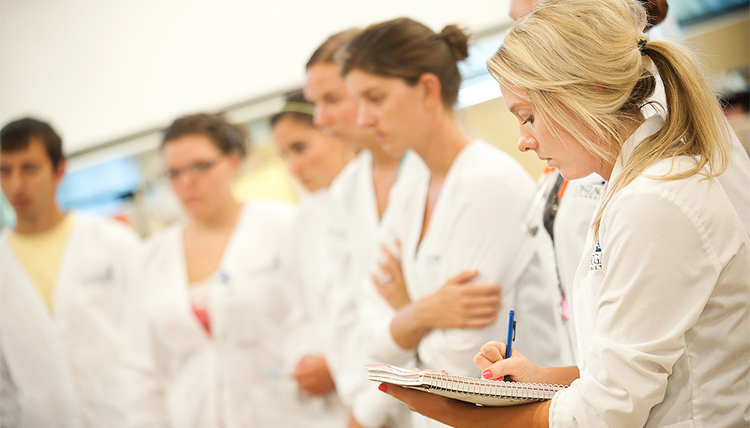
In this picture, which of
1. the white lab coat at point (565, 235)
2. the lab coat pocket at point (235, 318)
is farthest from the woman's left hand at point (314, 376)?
the white lab coat at point (565, 235)

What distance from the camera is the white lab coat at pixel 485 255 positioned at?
4.78 ft

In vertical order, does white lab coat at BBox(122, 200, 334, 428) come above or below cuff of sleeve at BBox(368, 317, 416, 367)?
below

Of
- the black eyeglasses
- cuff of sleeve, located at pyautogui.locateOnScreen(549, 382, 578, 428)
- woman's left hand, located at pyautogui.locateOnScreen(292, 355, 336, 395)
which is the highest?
the black eyeglasses

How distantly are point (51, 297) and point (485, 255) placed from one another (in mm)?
2328

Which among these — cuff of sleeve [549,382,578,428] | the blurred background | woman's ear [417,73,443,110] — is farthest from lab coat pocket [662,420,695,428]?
the blurred background

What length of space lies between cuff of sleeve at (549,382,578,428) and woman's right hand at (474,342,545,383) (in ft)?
0.32

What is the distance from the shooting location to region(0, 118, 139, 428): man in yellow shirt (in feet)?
9.24

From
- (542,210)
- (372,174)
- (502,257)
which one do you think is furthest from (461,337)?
(372,174)

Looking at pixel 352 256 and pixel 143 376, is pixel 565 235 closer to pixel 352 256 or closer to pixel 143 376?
pixel 352 256

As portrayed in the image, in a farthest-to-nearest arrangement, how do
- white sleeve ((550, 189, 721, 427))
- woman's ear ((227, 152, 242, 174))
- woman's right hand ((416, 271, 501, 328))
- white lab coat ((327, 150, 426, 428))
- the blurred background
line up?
the blurred background < woman's ear ((227, 152, 242, 174)) < white lab coat ((327, 150, 426, 428)) < woman's right hand ((416, 271, 501, 328)) < white sleeve ((550, 189, 721, 427))

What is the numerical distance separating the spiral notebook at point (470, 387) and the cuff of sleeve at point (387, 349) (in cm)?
61

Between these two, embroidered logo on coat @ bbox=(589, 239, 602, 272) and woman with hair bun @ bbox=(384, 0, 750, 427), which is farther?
embroidered logo on coat @ bbox=(589, 239, 602, 272)

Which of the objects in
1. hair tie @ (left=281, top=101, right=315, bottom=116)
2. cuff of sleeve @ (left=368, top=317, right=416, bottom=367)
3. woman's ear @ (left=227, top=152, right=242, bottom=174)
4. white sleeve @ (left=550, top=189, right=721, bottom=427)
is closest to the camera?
white sleeve @ (left=550, top=189, right=721, bottom=427)

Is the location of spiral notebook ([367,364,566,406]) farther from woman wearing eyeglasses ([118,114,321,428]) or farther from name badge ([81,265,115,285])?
name badge ([81,265,115,285])
